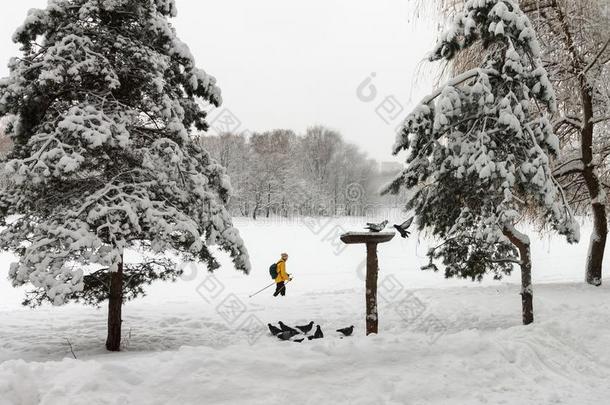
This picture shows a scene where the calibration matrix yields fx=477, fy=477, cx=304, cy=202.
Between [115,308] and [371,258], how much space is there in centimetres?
431

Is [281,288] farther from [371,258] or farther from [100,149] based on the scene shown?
[100,149]

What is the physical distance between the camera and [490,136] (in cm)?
841

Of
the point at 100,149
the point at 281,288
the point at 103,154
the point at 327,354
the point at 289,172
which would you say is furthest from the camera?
the point at 289,172

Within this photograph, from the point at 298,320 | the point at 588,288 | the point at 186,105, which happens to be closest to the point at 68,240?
the point at 186,105

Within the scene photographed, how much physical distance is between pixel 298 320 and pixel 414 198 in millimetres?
3718

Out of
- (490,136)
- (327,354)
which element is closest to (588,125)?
(490,136)

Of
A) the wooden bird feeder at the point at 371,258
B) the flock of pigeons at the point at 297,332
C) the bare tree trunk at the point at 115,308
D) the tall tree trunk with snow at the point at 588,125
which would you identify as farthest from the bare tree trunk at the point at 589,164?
the bare tree trunk at the point at 115,308

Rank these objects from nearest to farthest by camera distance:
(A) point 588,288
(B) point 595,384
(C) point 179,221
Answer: (B) point 595,384 < (C) point 179,221 < (A) point 588,288

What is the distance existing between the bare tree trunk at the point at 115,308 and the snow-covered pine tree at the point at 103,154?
0.06ft

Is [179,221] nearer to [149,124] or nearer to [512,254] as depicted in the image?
[149,124]

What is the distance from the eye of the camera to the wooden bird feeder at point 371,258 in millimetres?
7512

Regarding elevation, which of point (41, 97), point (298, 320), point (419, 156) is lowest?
point (298, 320)

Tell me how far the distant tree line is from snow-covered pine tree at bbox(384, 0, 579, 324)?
43.0 meters

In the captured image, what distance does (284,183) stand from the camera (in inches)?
Answer: 2199
